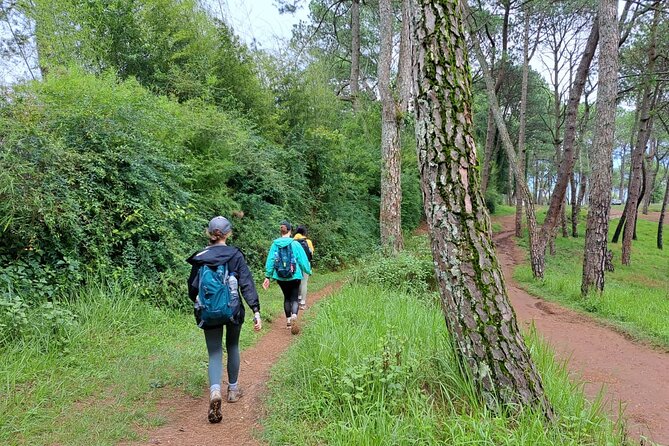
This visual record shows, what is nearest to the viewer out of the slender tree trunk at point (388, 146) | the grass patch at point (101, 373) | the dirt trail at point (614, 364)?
the grass patch at point (101, 373)

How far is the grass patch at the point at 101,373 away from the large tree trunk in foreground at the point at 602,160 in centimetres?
849

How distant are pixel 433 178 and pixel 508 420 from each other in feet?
5.93

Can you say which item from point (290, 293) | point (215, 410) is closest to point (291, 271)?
point (290, 293)

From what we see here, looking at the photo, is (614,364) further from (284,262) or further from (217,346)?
(217,346)

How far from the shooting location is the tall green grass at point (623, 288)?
7.38 meters

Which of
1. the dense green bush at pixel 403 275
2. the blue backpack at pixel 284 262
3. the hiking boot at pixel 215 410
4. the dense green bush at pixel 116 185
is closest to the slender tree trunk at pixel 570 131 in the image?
the dense green bush at pixel 403 275

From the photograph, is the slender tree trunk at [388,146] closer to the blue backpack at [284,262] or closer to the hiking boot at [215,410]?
the blue backpack at [284,262]

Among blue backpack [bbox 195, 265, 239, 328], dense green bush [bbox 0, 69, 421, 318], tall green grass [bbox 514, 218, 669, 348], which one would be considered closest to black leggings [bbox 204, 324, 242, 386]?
blue backpack [bbox 195, 265, 239, 328]

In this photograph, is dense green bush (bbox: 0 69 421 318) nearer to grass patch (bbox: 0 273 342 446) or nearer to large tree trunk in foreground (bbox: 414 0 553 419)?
grass patch (bbox: 0 273 342 446)

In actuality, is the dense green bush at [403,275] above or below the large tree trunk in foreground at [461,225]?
below

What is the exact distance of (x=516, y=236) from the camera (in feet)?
76.7

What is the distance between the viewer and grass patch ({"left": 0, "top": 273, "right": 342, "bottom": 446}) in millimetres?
2930

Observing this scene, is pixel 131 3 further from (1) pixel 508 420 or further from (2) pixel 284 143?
(1) pixel 508 420

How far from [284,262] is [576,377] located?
3.85 meters
